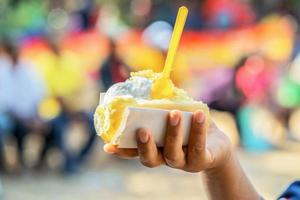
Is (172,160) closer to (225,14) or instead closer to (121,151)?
(121,151)

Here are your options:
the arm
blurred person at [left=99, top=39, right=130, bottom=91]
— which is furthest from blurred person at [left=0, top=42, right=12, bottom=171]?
the arm

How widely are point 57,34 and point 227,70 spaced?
7.21ft

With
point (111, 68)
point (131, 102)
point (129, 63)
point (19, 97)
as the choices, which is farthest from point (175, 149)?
point (129, 63)

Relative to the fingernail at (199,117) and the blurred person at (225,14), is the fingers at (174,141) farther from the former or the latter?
the blurred person at (225,14)

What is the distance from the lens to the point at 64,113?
7.36m

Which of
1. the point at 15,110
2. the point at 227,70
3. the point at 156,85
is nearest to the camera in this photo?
the point at 156,85

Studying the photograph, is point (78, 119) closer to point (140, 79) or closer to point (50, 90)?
point (50, 90)

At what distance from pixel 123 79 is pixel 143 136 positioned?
4.90 m

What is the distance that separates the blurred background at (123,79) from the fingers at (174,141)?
469 cm

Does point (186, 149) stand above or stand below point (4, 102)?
above

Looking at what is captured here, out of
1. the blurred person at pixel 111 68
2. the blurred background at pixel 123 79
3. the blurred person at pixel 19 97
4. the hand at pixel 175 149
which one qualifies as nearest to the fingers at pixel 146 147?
the hand at pixel 175 149

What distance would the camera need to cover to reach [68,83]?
761 centimetres

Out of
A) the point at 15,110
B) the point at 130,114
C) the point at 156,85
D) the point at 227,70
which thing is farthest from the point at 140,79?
the point at 227,70

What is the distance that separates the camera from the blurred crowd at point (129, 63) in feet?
23.2
